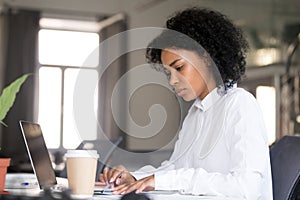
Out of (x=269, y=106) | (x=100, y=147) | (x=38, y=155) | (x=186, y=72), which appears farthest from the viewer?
(x=269, y=106)

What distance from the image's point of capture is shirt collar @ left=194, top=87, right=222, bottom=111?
203cm

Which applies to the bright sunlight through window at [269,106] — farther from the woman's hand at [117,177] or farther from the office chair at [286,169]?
the woman's hand at [117,177]

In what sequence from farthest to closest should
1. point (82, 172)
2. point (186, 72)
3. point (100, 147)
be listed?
point (100, 147)
point (186, 72)
point (82, 172)

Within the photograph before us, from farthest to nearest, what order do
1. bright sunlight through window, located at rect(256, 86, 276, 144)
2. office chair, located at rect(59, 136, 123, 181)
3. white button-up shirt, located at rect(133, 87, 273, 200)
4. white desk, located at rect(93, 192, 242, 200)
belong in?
bright sunlight through window, located at rect(256, 86, 276, 144)
office chair, located at rect(59, 136, 123, 181)
white button-up shirt, located at rect(133, 87, 273, 200)
white desk, located at rect(93, 192, 242, 200)

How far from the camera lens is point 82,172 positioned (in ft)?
5.31

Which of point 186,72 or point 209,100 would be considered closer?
point 186,72

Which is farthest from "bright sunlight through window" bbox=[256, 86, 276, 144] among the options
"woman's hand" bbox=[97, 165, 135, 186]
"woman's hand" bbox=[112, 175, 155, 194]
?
"woman's hand" bbox=[112, 175, 155, 194]

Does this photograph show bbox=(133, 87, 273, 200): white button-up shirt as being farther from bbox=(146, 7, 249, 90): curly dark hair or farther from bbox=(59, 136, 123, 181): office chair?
bbox=(59, 136, 123, 181): office chair

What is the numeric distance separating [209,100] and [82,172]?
61 centimetres

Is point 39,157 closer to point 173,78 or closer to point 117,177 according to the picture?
point 117,177

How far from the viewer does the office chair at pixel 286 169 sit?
6.46 feet

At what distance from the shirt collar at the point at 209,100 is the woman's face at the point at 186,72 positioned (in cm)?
3

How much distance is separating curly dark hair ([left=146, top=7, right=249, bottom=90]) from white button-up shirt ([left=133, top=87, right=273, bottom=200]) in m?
0.11

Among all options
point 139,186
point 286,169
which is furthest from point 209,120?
point 139,186
